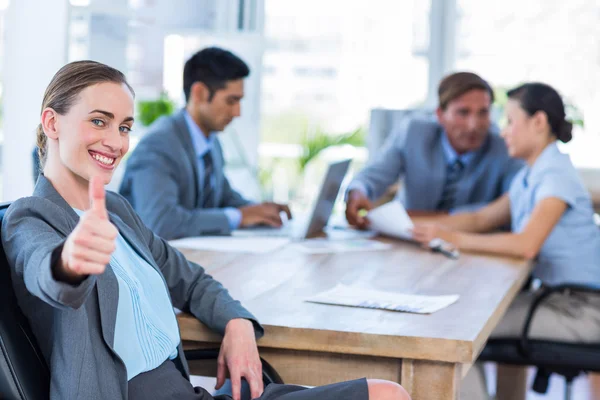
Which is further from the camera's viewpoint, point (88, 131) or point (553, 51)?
point (553, 51)

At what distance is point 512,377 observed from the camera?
346cm

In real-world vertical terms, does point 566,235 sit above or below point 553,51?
below

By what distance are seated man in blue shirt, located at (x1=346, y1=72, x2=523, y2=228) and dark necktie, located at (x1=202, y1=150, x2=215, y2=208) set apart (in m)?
0.60

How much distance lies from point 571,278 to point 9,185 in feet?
6.96

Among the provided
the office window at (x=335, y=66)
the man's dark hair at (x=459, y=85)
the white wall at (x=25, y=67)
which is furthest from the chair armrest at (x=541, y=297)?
the office window at (x=335, y=66)

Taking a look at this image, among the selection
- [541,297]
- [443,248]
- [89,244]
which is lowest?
[541,297]

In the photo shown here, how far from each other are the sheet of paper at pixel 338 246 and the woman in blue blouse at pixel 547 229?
0.16 meters

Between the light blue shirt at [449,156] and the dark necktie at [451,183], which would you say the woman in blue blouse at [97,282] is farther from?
the dark necktie at [451,183]

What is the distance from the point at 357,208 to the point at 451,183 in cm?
58

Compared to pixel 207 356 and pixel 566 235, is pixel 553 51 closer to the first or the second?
pixel 566 235

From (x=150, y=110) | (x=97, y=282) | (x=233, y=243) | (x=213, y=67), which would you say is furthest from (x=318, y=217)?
(x=97, y=282)

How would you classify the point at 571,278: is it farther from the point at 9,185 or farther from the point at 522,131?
the point at 9,185

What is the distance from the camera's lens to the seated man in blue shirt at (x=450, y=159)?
3.78m

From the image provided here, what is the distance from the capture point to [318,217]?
3.24 metres
